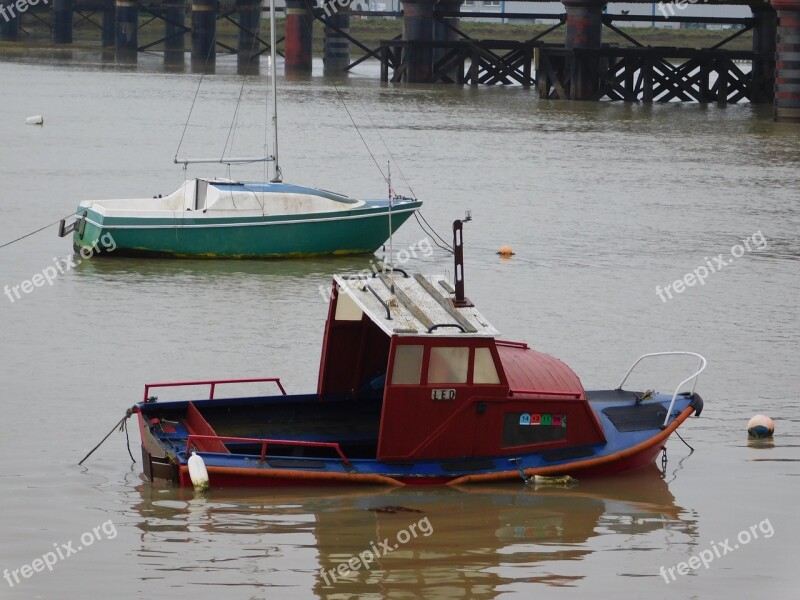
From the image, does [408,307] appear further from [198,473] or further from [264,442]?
[198,473]

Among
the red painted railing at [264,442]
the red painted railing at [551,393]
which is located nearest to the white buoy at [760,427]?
the red painted railing at [551,393]

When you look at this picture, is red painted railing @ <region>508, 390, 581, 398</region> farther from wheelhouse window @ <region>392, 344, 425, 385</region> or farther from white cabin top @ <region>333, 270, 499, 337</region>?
wheelhouse window @ <region>392, 344, 425, 385</region>

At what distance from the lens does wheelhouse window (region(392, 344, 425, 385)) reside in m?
14.9

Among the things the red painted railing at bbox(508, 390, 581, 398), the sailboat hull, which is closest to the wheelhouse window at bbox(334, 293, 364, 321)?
the red painted railing at bbox(508, 390, 581, 398)

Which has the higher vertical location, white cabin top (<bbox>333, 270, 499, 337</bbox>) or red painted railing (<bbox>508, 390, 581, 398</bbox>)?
white cabin top (<bbox>333, 270, 499, 337</bbox>)

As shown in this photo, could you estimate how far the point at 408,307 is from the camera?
51.7ft

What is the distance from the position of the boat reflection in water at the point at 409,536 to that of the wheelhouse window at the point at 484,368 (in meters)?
1.20

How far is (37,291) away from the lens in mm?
27172

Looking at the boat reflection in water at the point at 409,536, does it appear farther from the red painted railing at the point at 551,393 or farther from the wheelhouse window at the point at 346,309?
the wheelhouse window at the point at 346,309

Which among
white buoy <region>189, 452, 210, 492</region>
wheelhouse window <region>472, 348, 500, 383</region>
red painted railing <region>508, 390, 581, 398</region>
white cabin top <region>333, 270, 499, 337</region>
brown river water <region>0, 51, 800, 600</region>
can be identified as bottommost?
brown river water <region>0, 51, 800, 600</region>

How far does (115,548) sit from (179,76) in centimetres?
8419

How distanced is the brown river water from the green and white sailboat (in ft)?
1.34

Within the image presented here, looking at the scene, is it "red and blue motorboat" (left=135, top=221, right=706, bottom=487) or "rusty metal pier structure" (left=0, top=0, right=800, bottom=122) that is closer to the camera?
"red and blue motorboat" (left=135, top=221, right=706, bottom=487)

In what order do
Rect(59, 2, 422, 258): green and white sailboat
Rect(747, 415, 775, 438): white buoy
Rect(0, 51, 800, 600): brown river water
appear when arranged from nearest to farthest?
Rect(0, 51, 800, 600): brown river water < Rect(747, 415, 775, 438): white buoy < Rect(59, 2, 422, 258): green and white sailboat
